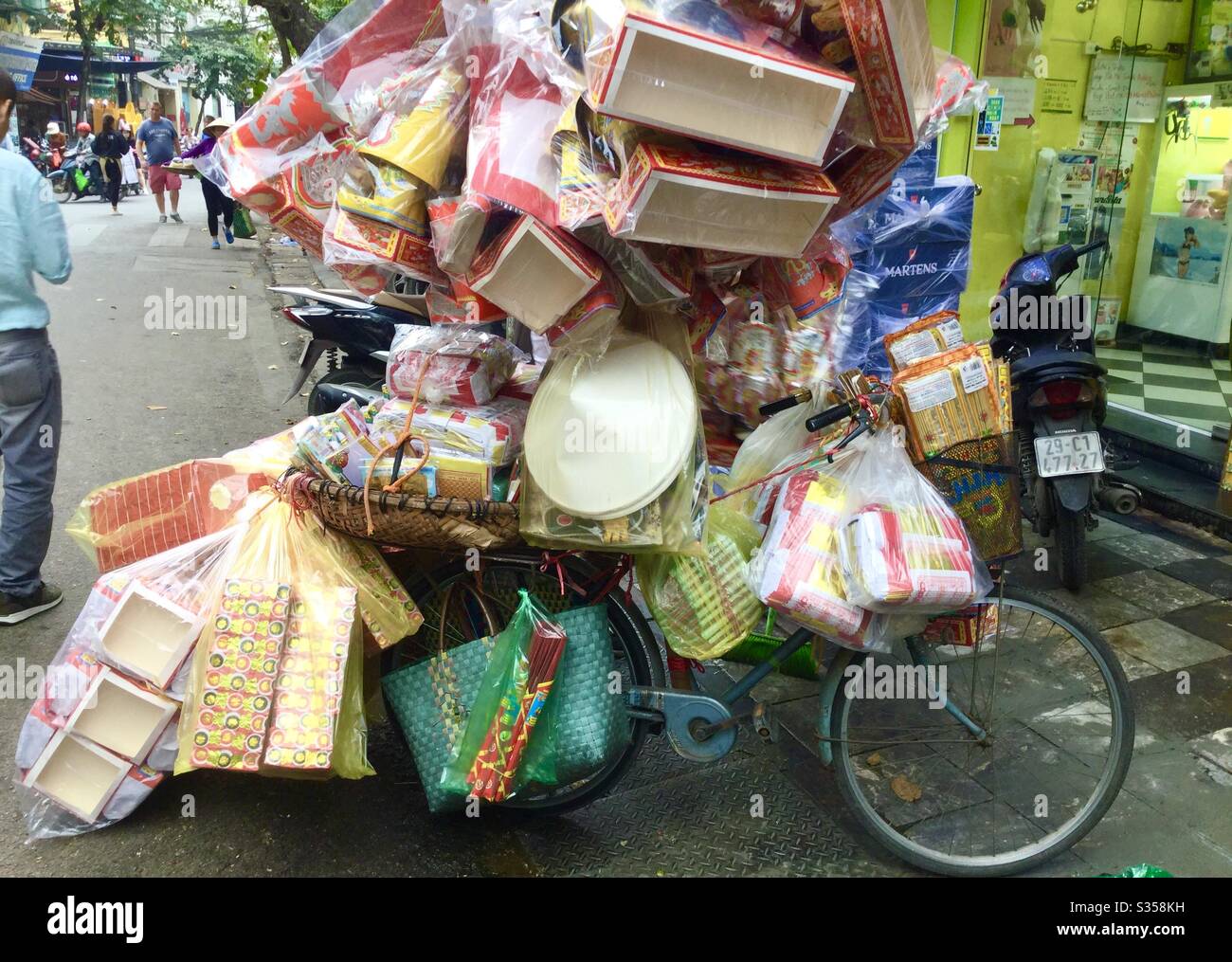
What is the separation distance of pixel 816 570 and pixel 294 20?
337 inches

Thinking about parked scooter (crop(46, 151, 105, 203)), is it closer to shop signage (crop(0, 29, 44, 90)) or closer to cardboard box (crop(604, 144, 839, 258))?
shop signage (crop(0, 29, 44, 90))

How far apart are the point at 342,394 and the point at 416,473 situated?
2.30 meters

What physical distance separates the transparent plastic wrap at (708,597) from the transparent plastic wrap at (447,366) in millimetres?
626

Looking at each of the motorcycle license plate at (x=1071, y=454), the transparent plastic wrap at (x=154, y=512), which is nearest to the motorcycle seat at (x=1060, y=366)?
the motorcycle license plate at (x=1071, y=454)

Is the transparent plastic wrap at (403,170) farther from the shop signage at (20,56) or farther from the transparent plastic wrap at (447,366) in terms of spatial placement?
the shop signage at (20,56)

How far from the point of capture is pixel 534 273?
2.22m

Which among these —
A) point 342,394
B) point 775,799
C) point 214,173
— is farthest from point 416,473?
point 342,394

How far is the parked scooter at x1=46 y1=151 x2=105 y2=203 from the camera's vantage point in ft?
69.7

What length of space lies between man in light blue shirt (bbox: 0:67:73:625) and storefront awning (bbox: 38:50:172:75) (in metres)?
36.4

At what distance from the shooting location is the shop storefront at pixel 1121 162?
20.0 feet

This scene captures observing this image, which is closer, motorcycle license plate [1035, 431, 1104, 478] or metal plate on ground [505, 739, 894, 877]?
metal plate on ground [505, 739, 894, 877]

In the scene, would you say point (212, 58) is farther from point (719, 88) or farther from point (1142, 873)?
point (1142, 873)

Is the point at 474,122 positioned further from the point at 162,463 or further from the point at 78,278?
the point at 78,278

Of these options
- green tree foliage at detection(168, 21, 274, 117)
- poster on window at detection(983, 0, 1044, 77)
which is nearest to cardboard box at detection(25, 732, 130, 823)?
poster on window at detection(983, 0, 1044, 77)
